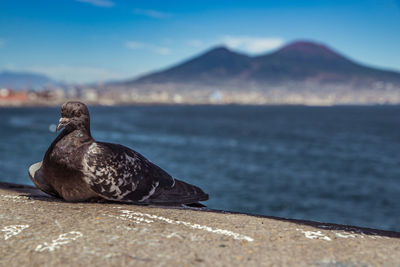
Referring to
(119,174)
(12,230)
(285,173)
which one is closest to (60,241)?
(12,230)

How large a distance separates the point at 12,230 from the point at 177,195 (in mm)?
2972

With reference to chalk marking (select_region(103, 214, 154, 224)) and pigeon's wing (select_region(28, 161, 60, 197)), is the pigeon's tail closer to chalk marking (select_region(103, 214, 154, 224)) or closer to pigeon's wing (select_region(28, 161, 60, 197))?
chalk marking (select_region(103, 214, 154, 224))

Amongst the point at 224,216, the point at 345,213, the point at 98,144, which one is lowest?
the point at 345,213

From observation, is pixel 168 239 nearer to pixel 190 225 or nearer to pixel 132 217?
pixel 190 225

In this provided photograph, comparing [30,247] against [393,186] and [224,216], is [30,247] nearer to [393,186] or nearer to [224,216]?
[224,216]

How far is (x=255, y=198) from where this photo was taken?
108 ft

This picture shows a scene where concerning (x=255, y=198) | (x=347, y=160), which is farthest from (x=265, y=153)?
(x=255, y=198)

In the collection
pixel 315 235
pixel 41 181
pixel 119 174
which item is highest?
pixel 119 174

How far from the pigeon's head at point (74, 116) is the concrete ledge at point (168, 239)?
55.6 inches

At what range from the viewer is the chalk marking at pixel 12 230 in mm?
5616

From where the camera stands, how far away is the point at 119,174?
7.00 metres

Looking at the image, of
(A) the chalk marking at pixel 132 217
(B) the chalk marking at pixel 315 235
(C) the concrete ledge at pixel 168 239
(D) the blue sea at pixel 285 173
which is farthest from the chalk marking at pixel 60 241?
(D) the blue sea at pixel 285 173

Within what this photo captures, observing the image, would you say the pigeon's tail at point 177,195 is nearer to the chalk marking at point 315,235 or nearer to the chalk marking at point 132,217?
the chalk marking at point 132,217

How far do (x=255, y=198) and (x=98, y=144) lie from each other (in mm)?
27202
